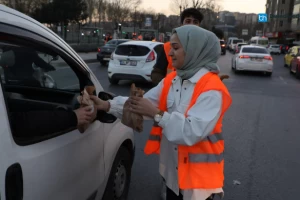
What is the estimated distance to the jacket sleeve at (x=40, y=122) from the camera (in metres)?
1.95

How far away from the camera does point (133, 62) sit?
1179 cm

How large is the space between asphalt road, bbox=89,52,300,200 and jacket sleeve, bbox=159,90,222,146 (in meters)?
2.15

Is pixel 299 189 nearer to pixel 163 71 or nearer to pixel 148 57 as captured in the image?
pixel 163 71

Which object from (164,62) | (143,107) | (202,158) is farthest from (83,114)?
(164,62)

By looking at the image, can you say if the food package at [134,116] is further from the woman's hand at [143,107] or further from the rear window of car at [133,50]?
the rear window of car at [133,50]

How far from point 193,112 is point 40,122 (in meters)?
0.89

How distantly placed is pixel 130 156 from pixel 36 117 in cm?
165

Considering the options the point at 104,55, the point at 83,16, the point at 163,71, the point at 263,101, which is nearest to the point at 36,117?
the point at 163,71

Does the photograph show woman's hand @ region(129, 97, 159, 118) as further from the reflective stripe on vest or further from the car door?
the car door

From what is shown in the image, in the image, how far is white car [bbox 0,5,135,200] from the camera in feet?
5.68

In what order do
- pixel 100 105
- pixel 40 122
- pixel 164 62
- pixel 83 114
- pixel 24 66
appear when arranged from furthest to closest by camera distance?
pixel 164 62, pixel 24 66, pixel 100 105, pixel 83 114, pixel 40 122

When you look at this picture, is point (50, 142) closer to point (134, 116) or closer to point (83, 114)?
point (83, 114)

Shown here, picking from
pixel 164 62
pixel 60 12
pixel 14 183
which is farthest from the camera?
pixel 60 12

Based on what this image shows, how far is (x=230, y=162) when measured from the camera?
509cm
